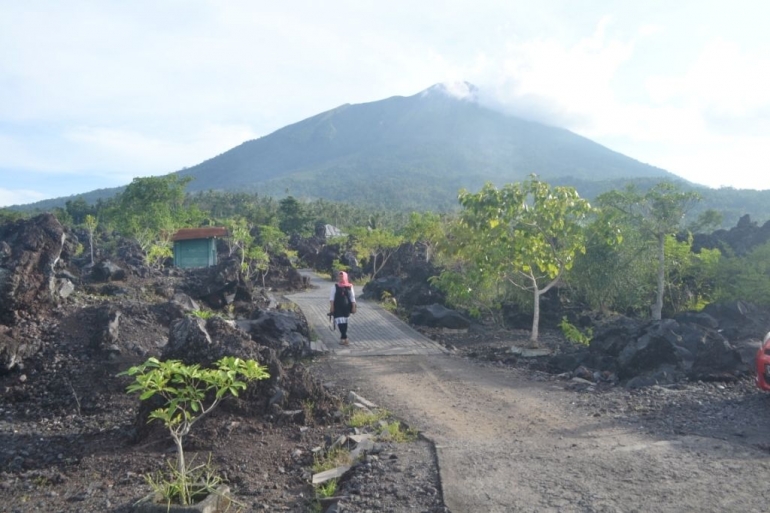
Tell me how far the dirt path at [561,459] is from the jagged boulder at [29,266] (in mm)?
5088

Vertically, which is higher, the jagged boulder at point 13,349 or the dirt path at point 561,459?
the jagged boulder at point 13,349

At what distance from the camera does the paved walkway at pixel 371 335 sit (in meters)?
11.0

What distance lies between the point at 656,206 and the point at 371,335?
6.17 m

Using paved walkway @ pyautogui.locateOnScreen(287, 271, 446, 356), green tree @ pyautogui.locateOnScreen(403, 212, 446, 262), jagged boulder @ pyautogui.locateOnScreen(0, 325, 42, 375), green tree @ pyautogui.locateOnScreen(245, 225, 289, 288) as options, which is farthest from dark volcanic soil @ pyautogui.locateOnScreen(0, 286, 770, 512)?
green tree @ pyautogui.locateOnScreen(403, 212, 446, 262)

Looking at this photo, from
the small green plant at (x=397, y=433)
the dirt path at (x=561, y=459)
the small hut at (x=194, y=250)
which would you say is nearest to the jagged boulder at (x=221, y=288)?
the dirt path at (x=561, y=459)

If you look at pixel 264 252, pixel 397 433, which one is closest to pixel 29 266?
pixel 397 433

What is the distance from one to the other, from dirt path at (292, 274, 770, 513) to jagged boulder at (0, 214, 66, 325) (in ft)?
16.7

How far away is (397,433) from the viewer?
5.71 metres

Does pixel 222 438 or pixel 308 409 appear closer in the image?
pixel 222 438

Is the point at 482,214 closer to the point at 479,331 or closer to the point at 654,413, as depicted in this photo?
the point at 479,331

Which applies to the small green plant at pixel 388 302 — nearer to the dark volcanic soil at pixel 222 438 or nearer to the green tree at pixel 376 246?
the green tree at pixel 376 246

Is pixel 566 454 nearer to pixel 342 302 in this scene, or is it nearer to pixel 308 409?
pixel 308 409

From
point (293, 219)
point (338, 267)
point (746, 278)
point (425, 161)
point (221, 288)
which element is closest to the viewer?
point (746, 278)

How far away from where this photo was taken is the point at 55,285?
32.7 ft
